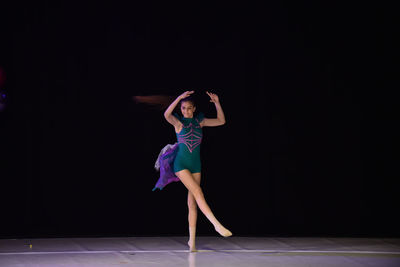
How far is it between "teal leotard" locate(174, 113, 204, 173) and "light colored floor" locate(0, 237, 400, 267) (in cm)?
68

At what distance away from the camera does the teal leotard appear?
4.82 meters

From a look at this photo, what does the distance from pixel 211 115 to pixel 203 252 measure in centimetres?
152

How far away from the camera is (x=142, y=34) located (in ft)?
19.2

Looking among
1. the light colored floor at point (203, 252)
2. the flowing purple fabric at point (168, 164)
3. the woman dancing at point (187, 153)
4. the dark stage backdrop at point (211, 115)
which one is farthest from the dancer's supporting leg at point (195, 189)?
the dark stage backdrop at point (211, 115)

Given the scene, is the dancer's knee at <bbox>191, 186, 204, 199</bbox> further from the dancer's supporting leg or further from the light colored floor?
the light colored floor

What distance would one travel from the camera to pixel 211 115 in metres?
5.96

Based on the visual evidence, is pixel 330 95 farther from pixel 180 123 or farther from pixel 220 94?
pixel 180 123

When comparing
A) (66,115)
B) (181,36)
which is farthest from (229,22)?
(66,115)

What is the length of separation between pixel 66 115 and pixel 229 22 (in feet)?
5.81

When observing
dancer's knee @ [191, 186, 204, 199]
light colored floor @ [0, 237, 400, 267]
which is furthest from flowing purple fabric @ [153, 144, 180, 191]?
light colored floor @ [0, 237, 400, 267]

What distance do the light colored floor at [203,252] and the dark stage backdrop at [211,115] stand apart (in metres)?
0.33

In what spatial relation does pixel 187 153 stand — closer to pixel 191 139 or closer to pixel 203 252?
pixel 191 139

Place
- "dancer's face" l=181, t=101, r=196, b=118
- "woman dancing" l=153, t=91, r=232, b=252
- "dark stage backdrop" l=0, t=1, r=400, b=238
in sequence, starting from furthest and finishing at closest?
"dark stage backdrop" l=0, t=1, r=400, b=238
"dancer's face" l=181, t=101, r=196, b=118
"woman dancing" l=153, t=91, r=232, b=252

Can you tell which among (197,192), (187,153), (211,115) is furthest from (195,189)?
(211,115)
